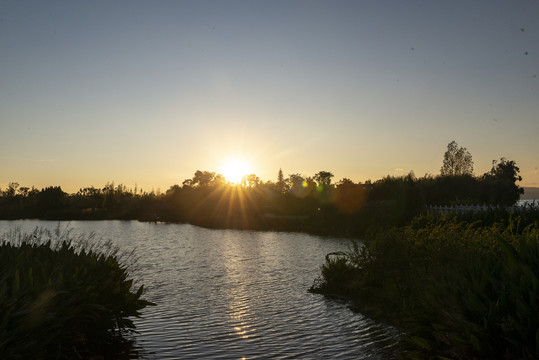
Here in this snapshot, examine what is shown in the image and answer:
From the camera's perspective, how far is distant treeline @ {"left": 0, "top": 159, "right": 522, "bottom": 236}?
40.9 metres

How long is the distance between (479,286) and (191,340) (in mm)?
6046

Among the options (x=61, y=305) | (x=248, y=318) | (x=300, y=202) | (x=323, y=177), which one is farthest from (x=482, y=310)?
(x=323, y=177)

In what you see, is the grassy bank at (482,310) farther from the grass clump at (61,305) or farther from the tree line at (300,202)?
the tree line at (300,202)

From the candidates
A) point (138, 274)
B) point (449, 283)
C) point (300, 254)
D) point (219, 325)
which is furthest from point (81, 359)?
point (300, 254)

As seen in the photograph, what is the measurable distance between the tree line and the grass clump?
17.6 metres

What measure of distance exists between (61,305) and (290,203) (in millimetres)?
52963

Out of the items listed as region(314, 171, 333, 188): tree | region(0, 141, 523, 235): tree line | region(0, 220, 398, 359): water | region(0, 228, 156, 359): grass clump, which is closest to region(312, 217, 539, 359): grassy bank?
region(0, 220, 398, 359): water

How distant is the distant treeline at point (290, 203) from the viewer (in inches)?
1610

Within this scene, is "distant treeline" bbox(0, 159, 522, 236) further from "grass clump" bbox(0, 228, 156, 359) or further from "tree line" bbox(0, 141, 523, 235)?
"grass clump" bbox(0, 228, 156, 359)

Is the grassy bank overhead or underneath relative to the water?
overhead

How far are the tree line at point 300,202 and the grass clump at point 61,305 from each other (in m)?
17.6

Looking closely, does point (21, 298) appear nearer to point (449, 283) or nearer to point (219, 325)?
Result: point (219, 325)

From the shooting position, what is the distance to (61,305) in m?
6.68

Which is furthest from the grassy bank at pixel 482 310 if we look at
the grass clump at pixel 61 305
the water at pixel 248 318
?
the grass clump at pixel 61 305
